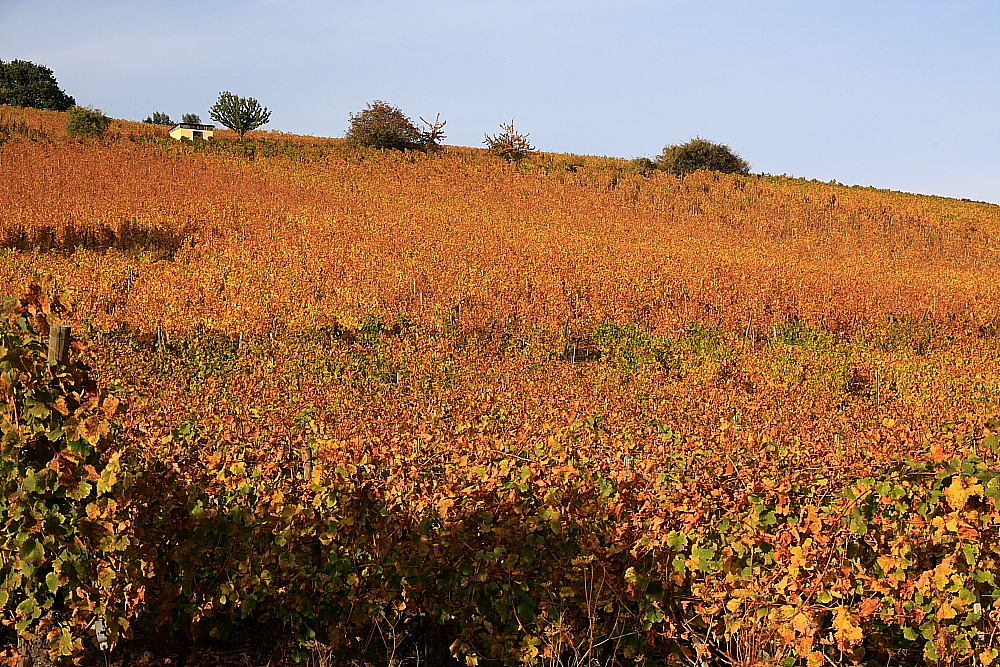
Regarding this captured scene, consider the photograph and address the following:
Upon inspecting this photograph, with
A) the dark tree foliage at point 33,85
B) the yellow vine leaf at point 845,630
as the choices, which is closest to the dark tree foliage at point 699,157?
the yellow vine leaf at point 845,630

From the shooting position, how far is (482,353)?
15.1m

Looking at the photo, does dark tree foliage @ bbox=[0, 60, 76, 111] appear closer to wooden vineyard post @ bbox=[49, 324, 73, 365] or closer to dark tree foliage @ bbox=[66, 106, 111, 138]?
dark tree foliage @ bbox=[66, 106, 111, 138]

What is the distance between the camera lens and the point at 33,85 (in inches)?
2881

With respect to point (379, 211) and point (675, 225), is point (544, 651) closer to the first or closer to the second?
point (379, 211)

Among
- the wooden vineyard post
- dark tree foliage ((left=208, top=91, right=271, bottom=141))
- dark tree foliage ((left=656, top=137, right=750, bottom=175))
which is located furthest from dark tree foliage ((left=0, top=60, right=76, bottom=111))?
the wooden vineyard post

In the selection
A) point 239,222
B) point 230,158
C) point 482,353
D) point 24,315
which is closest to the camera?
point 24,315

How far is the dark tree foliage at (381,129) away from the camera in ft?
120

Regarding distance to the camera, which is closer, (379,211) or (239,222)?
(239,222)

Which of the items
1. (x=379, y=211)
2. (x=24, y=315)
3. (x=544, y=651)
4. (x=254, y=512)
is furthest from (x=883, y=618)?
(x=379, y=211)

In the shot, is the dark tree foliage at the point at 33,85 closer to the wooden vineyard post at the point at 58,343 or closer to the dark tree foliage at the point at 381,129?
the dark tree foliage at the point at 381,129

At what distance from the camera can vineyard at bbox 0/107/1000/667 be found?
3.98 m

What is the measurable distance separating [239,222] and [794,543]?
22250 mm

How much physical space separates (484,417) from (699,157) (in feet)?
109

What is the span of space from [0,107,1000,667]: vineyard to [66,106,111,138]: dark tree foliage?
83 cm
